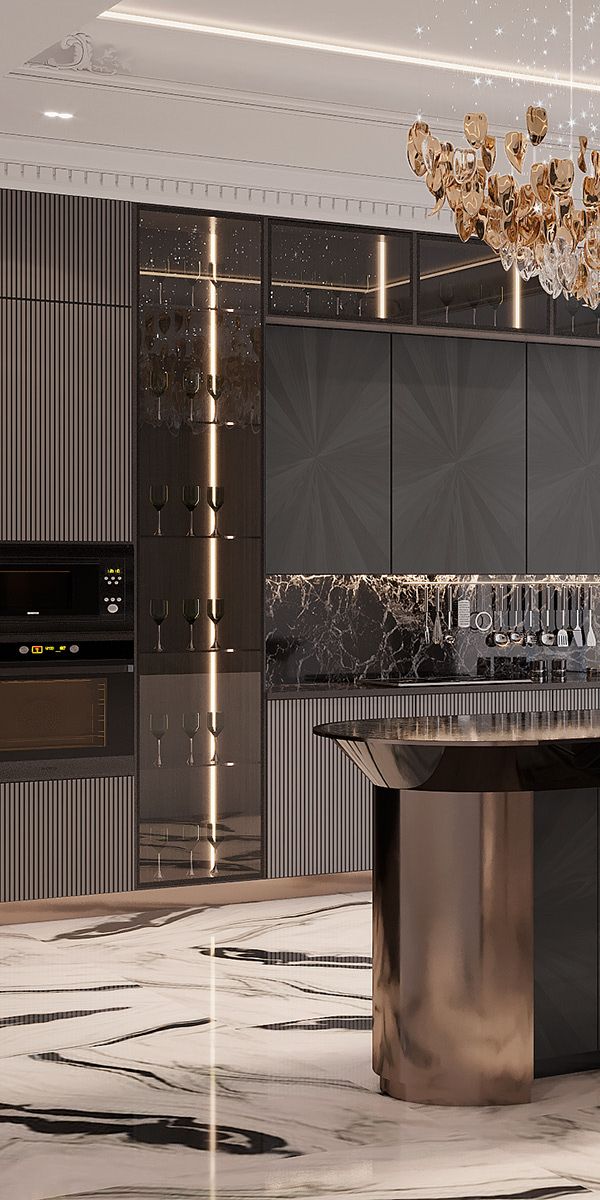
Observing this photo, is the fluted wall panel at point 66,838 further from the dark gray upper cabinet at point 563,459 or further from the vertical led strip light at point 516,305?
the vertical led strip light at point 516,305

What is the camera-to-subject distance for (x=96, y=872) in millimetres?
6094

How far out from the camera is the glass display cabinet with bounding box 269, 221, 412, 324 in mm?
6484

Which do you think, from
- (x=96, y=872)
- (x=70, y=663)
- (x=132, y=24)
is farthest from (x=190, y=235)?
(x=96, y=872)

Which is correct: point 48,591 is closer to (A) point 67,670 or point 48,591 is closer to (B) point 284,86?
(A) point 67,670

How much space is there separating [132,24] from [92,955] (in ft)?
10.9

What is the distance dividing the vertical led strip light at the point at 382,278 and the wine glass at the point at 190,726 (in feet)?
6.56

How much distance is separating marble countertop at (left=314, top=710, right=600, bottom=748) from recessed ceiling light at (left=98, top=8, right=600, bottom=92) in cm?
245

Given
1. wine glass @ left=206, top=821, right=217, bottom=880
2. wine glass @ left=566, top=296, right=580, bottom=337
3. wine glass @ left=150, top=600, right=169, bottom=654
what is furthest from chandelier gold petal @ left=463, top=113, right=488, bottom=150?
wine glass @ left=206, top=821, right=217, bottom=880

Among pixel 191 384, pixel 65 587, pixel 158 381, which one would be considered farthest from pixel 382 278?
pixel 65 587

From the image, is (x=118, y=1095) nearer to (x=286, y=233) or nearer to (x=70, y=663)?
(x=70, y=663)

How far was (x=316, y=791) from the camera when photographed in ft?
21.6

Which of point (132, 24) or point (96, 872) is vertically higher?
point (132, 24)

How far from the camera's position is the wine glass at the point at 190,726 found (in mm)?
6371

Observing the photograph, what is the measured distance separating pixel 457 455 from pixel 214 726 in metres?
1.76
